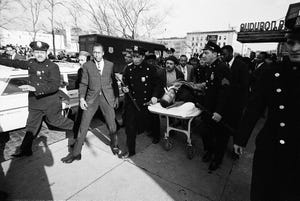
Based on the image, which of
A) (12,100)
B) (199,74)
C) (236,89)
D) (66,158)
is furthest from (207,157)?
(12,100)

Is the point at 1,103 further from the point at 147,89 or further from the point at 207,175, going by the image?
the point at 207,175

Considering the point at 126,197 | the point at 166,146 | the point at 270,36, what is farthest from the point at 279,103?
the point at 270,36

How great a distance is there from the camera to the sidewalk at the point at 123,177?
2.35m

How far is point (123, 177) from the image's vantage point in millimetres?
2691

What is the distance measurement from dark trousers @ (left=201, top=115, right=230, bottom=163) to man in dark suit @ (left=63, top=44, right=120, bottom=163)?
5.72 feet

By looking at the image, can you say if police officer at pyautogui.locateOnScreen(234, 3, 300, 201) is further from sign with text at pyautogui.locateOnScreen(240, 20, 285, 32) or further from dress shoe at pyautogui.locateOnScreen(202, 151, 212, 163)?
sign with text at pyautogui.locateOnScreen(240, 20, 285, 32)

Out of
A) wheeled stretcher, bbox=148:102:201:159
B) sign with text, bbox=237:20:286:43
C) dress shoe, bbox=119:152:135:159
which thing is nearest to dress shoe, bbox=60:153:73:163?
dress shoe, bbox=119:152:135:159

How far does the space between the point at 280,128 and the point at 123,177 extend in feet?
7.14

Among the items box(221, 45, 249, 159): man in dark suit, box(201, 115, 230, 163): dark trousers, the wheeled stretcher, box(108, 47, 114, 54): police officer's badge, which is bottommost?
box(201, 115, 230, 163): dark trousers

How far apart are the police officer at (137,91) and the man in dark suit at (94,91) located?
1.09 feet

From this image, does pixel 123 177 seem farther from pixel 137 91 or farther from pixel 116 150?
pixel 137 91

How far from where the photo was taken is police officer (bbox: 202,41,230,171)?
2.64 metres

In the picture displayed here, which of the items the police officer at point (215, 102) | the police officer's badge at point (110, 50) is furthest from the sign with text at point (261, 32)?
the police officer at point (215, 102)

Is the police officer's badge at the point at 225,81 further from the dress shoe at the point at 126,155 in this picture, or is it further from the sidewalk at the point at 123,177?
the dress shoe at the point at 126,155
